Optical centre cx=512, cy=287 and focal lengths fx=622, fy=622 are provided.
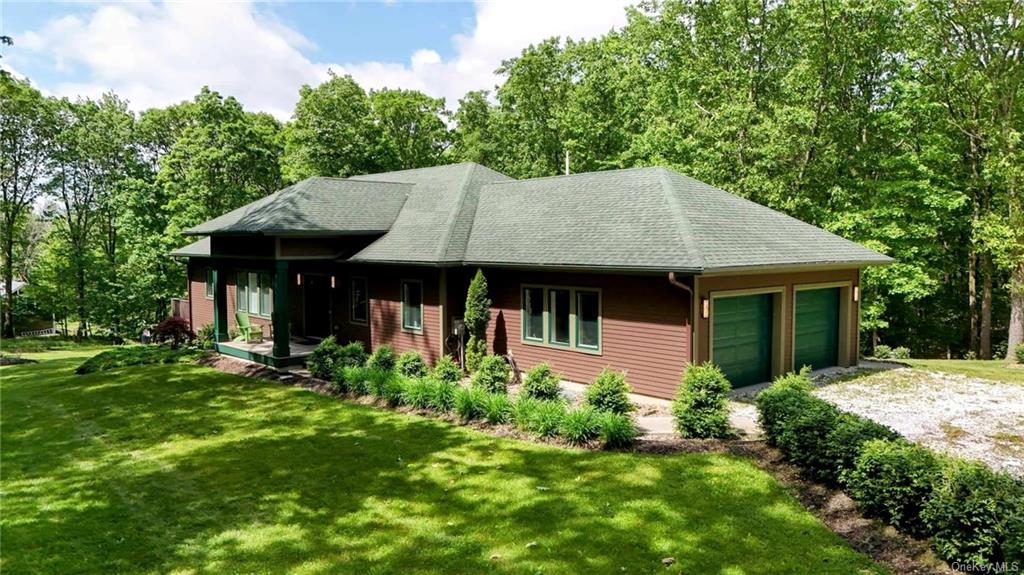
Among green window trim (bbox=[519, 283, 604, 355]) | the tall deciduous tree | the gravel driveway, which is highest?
the tall deciduous tree

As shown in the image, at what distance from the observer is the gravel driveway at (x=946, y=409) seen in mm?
9383

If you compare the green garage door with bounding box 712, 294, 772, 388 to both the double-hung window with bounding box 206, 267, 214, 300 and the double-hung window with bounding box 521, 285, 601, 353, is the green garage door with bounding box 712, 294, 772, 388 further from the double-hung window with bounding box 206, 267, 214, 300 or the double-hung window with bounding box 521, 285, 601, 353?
the double-hung window with bounding box 206, 267, 214, 300

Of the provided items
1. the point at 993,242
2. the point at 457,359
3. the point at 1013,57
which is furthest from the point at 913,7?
the point at 457,359

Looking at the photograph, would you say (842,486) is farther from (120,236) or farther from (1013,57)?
(120,236)

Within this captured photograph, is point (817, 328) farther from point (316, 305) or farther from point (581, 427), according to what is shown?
point (316, 305)

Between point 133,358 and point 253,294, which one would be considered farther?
point 253,294

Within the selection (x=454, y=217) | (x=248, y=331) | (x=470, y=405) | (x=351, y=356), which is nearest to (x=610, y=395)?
(x=470, y=405)

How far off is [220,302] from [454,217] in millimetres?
8403

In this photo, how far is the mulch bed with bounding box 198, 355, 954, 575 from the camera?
5.98 metres

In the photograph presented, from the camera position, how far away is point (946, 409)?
1180cm

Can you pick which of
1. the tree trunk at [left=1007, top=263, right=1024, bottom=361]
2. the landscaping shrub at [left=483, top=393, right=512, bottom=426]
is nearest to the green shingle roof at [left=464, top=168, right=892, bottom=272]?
the landscaping shrub at [left=483, top=393, right=512, bottom=426]

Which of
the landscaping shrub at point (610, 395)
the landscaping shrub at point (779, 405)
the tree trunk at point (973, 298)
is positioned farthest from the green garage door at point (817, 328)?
the tree trunk at point (973, 298)

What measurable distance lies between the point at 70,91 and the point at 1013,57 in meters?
44.0

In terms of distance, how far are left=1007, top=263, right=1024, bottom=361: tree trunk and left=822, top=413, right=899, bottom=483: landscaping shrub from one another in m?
16.6
